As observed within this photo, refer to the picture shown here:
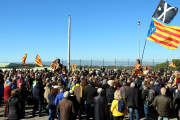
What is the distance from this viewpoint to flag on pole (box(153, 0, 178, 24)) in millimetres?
9961

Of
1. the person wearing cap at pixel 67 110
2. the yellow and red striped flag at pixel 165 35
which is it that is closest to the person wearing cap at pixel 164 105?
the person wearing cap at pixel 67 110

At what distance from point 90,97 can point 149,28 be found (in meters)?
5.98

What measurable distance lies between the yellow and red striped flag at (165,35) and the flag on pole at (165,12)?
0.39 meters

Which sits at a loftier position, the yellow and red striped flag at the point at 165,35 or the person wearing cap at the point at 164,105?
the yellow and red striped flag at the point at 165,35

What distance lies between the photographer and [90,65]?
3262 centimetres

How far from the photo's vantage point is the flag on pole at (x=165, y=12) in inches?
392

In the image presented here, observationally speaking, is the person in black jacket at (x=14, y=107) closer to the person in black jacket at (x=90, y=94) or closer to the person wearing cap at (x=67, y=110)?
the person wearing cap at (x=67, y=110)

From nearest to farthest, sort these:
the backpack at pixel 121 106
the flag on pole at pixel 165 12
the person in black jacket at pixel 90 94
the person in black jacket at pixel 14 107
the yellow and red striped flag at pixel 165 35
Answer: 1. the backpack at pixel 121 106
2. the person in black jacket at pixel 14 107
3. the person in black jacket at pixel 90 94
4. the yellow and red striped flag at pixel 165 35
5. the flag on pole at pixel 165 12

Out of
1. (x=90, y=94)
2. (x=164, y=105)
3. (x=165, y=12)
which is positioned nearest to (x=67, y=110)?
(x=90, y=94)

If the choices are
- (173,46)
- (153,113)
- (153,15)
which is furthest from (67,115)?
(153,15)

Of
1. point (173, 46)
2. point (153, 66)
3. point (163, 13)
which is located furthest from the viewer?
point (153, 66)

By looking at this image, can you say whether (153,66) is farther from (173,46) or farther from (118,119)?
(118,119)

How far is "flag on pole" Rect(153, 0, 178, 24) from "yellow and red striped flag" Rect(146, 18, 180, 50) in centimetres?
39

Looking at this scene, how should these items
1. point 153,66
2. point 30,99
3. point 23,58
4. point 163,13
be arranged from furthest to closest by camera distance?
point 153,66
point 23,58
point 30,99
point 163,13
